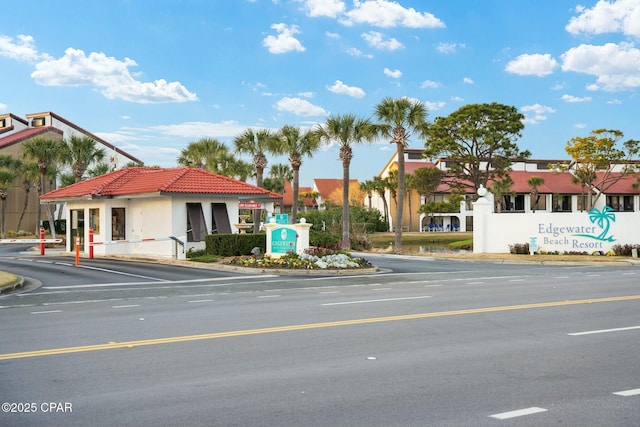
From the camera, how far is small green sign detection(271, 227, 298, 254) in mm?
26703

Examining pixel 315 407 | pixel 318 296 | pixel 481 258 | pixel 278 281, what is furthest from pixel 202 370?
pixel 481 258

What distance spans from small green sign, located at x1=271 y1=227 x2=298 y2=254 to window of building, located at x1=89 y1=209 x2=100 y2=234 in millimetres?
11122

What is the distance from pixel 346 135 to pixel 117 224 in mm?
16561

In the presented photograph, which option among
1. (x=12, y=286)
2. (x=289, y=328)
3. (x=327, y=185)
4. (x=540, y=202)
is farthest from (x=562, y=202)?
(x=289, y=328)

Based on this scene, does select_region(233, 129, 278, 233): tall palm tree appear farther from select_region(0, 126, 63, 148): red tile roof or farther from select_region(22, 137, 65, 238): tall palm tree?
select_region(0, 126, 63, 148): red tile roof

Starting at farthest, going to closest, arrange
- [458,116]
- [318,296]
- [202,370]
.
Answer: [458,116]
[318,296]
[202,370]

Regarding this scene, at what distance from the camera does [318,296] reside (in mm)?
16562

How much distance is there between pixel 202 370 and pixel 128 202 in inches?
1048

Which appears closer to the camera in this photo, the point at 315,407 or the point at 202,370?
the point at 315,407

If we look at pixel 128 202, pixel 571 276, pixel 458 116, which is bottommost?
pixel 571 276

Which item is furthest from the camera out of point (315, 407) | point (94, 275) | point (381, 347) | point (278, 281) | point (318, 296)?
point (94, 275)

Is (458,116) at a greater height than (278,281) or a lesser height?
greater

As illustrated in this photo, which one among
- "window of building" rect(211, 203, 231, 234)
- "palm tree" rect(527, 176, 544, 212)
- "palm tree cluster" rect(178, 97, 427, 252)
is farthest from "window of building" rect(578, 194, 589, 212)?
"window of building" rect(211, 203, 231, 234)

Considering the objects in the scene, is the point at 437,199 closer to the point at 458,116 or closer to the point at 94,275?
the point at 458,116
